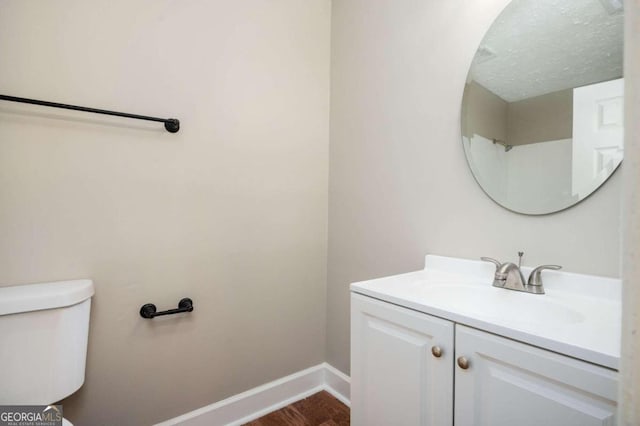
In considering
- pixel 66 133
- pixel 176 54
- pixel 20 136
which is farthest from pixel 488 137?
pixel 20 136

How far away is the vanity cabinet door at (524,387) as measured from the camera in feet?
1.90

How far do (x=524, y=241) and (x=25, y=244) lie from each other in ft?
5.62

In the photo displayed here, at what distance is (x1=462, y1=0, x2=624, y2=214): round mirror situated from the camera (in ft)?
3.01

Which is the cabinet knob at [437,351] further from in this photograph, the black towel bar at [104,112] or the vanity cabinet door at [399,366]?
the black towel bar at [104,112]

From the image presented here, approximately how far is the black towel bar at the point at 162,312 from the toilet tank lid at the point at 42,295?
0.72 ft

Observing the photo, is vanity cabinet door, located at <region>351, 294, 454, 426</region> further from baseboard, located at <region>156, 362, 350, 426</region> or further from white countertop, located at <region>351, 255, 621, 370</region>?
baseboard, located at <region>156, 362, 350, 426</region>

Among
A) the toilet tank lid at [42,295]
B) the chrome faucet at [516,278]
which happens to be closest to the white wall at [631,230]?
the chrome faucet at [516,278]

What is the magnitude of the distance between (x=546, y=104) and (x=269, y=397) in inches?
70.1

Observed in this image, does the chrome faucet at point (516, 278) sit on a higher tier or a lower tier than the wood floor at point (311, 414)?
higher

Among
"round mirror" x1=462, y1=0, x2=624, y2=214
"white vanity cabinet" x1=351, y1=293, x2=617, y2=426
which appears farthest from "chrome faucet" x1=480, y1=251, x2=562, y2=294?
"white vanity cabinet" x1=351, y1=293, x2=617, y2=426

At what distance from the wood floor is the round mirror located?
1310 mm

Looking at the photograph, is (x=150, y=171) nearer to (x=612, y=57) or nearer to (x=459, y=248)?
(x=459, y=248)

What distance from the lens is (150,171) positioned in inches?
50.6

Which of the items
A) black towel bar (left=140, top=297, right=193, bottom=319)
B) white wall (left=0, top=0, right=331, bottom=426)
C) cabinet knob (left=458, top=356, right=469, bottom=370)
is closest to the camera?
cabinet knob (left=458, top=356, right=469, bottom=370)
